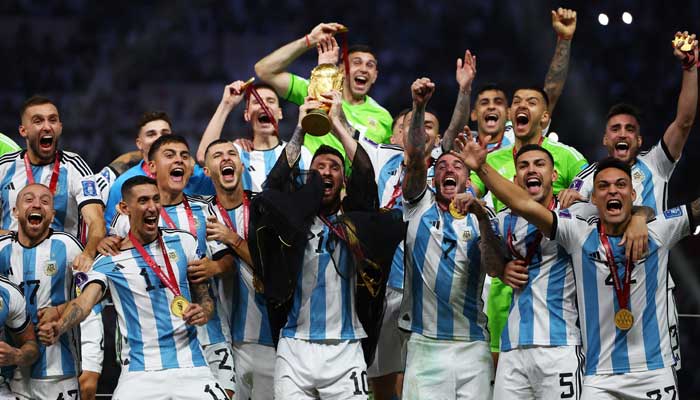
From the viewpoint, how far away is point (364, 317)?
19.1ft

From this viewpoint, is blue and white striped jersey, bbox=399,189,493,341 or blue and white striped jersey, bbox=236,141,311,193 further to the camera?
blue and white striped jersey, bbox=236,141,311,193

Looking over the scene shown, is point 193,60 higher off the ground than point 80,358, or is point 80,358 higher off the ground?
point 193,60

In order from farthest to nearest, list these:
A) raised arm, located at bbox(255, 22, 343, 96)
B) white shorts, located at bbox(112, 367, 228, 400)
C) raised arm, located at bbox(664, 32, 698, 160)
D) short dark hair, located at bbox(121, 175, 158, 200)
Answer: raised arm, located at bbox(255, 22, 343, 96) < raised arm, located at bbox(664, 32, 698, 160) < short dark hair, located at bbox(121, 175, 158, 200) < white shorts, located at bbox(112, 367, 228, 400)

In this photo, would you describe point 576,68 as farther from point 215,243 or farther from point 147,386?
point 147,386

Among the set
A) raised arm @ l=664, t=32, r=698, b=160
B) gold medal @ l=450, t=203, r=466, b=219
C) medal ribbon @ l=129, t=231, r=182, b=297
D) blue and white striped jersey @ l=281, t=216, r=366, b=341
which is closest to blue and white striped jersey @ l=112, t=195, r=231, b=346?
medal ribbon @ l=129, t=231, r=182, b=297

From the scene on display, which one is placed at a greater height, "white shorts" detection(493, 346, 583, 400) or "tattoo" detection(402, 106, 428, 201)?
"tattoo" detection(402, 106, 428, 201)

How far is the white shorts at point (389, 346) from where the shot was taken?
6.42 meters

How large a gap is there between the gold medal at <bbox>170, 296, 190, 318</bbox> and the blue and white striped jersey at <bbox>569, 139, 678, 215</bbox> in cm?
202

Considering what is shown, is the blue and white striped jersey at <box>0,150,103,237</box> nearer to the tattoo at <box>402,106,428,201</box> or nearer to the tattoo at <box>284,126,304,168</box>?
the tattoo at <box>284,126,304,168</box>

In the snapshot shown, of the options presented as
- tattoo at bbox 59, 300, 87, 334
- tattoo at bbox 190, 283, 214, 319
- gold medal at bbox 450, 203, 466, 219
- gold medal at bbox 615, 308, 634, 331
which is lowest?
gold medal at bbox 615, 308, 634, 331

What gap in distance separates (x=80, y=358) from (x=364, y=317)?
1.40m

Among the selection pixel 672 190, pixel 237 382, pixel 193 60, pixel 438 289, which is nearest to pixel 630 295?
pixel 438 289

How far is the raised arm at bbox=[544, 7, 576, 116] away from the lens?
23.8 ft

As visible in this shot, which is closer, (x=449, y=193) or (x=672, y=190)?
(x=449, y=193)
